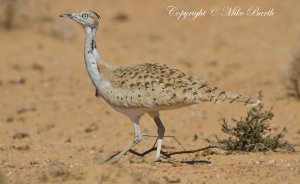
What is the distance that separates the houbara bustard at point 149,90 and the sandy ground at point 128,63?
1.80 feet

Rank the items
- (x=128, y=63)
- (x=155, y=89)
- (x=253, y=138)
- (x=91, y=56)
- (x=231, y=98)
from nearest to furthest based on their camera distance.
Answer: (x=231, y=98), (x=155, y=89), (x=91, y=56), (x=253, y=138), (x=128, y=63)

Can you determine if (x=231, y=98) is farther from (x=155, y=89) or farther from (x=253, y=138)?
(x=253, y=138)

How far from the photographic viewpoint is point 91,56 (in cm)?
738

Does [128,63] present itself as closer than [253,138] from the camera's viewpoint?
No

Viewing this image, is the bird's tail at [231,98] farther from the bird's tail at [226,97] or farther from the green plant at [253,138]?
the green plant at [253,138]

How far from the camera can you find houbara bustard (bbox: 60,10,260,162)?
21.8ft

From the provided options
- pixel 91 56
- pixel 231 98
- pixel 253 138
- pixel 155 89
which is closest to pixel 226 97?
pixel 231 98

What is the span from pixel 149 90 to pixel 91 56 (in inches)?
35.7

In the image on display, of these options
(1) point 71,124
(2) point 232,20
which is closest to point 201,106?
(1) point 71,124

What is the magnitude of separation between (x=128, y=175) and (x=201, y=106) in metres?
5.53

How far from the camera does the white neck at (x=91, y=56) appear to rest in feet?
23.9

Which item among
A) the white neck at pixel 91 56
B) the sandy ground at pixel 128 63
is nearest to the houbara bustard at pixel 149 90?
the white neck at pixel 91 56

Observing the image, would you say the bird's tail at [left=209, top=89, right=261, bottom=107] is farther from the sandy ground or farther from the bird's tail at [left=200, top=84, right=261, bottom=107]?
the sandy ground

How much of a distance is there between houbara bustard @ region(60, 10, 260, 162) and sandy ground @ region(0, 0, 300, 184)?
1.80 ft
